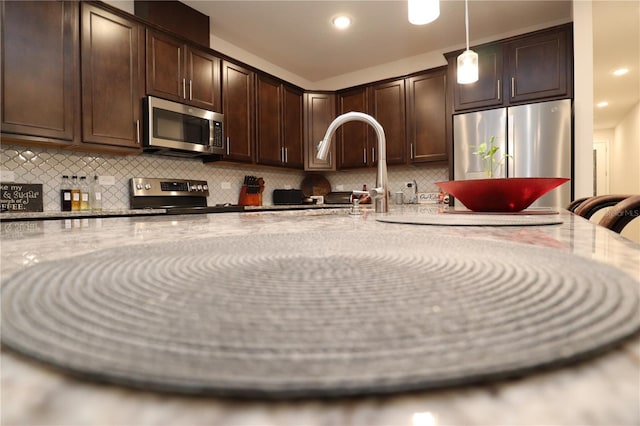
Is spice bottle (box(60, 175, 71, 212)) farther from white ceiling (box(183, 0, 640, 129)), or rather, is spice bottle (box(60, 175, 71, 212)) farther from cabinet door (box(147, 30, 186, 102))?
white ceiling (box(183, 0, 640, 129))

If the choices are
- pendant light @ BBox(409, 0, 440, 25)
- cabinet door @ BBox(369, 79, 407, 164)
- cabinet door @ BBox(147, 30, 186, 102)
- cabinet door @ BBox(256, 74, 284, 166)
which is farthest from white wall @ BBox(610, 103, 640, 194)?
cabinet door @ BBox(147, 30, 186, 102)

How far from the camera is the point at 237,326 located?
0.44ft

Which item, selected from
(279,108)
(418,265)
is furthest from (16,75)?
(418,265)

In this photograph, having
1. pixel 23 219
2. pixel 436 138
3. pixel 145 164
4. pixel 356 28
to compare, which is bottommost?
pixel 23 219

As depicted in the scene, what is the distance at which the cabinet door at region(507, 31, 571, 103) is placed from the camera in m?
2.87

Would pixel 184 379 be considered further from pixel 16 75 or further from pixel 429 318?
pixel 16 75

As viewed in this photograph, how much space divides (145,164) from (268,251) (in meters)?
2.99

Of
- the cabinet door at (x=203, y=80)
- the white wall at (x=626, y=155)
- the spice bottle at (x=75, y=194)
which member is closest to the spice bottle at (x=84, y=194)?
the spice bottle at (x=75, y=194)

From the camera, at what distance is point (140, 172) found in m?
2.90

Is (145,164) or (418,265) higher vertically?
(145,164)

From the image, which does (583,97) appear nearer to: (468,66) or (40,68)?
(468,66)

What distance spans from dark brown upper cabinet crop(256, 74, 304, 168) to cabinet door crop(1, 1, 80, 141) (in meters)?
1.63

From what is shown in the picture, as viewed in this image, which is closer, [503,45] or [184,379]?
[184,379]

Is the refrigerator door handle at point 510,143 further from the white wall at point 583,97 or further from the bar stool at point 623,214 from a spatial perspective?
the bar stool at point 623,214
